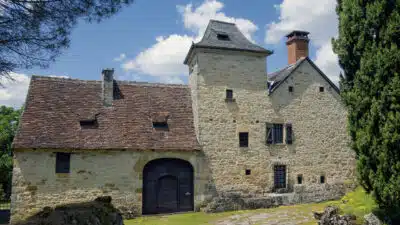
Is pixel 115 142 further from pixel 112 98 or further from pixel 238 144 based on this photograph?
pixel 238 144

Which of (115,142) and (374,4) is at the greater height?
(374,4)

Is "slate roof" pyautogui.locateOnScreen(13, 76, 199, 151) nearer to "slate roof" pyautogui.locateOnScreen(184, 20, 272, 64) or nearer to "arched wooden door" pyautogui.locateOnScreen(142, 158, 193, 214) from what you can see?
"arched wooden door" pyautogui.locateOnScreen(142, 158, 193, 214)

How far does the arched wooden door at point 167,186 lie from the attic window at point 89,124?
3.27 m

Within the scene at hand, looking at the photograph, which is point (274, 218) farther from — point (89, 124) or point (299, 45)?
point (299, 45)

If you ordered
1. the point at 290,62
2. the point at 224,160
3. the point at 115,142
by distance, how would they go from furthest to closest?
1. the point at 290,62
2. the point at 224,160
3. the point at 115,142

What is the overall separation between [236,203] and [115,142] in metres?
6.75

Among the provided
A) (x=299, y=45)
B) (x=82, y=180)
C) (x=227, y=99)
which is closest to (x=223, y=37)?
(x=227, y=99)

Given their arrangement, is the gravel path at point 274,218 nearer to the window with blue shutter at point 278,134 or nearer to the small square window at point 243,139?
the small square window at point 243,139

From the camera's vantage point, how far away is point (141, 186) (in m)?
16.0

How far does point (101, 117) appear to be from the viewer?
16797mm

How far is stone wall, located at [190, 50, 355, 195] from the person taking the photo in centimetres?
1730

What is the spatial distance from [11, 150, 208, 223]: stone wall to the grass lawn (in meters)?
1.36

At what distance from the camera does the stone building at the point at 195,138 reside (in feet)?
49.8

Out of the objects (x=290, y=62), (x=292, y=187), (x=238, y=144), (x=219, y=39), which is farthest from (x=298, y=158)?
(x=219, y=39)
